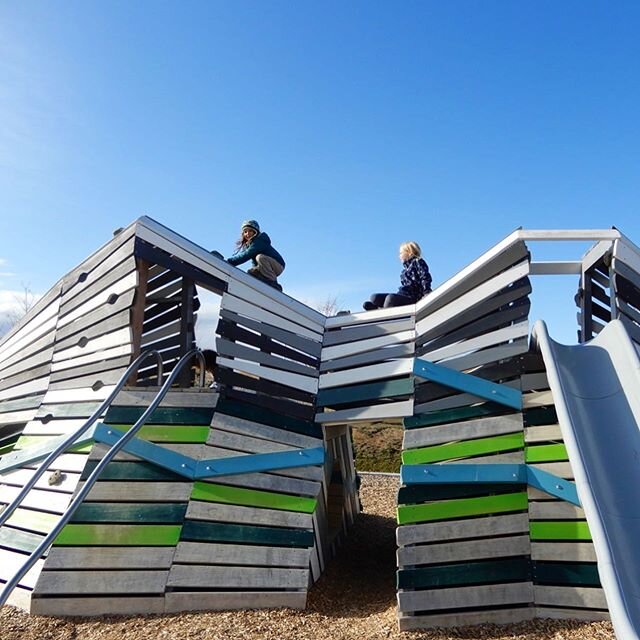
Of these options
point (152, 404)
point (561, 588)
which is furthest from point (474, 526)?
point (152, 404)

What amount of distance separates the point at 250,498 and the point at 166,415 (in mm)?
1175

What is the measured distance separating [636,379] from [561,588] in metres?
1.69

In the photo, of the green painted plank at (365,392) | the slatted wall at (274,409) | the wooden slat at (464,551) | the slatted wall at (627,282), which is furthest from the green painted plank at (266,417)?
the slatted wall at (627,282)

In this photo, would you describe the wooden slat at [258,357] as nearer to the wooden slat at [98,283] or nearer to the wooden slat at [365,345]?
the wooden slat at [365,345]

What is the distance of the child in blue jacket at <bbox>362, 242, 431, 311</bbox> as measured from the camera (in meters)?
7.98

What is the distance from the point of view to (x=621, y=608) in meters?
3.42

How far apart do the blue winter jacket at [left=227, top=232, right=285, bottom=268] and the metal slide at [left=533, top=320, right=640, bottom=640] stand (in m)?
3.55

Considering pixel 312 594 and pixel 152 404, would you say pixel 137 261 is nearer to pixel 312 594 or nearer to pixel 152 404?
pixel 152 404

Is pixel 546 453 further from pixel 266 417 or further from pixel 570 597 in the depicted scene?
pixel 266 417

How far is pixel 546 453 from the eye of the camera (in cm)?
547

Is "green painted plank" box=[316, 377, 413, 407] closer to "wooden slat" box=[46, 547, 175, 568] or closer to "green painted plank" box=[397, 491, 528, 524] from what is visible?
"green painted plank" box=[397, 491, 528, 524]

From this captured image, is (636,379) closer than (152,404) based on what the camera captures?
Yes

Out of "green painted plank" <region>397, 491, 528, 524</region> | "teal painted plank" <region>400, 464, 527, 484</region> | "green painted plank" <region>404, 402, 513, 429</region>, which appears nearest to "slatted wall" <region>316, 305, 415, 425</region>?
"green painted plank" <region>404, 402, 513, 429</region>

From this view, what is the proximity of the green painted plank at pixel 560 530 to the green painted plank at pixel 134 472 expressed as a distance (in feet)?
10.0
